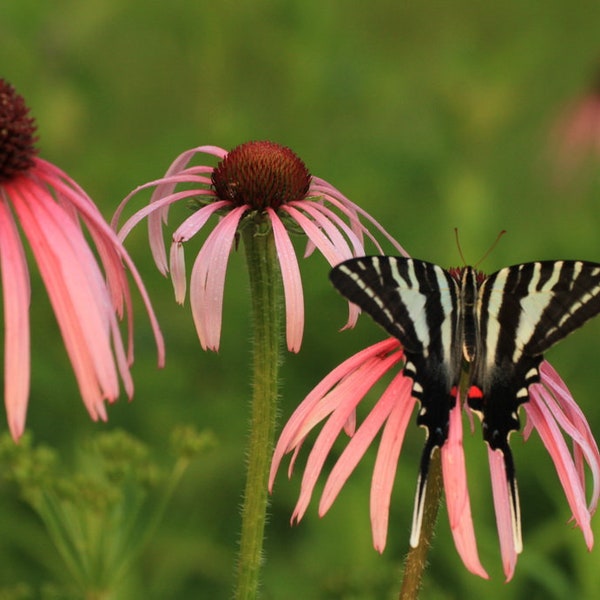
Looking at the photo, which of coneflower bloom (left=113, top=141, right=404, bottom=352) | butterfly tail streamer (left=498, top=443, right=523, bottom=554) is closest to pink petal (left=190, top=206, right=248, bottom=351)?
coneflower bloom (left=113, top=141, right=404, bottom=352)

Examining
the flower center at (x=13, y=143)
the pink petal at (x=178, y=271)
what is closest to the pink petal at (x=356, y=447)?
the pink petal at (x=178, y=271)

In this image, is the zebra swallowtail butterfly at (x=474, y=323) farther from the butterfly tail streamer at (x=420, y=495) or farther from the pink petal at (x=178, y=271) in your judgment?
the pink petal at (x=178, y=271)

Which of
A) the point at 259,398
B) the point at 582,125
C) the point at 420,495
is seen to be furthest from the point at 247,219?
the point at 582,125

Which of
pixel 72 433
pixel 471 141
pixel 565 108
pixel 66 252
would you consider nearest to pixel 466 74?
pixel 471 141

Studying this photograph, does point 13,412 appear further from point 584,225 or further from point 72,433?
point 584,225

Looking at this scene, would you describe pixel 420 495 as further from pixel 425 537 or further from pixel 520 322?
pixel 520 322
